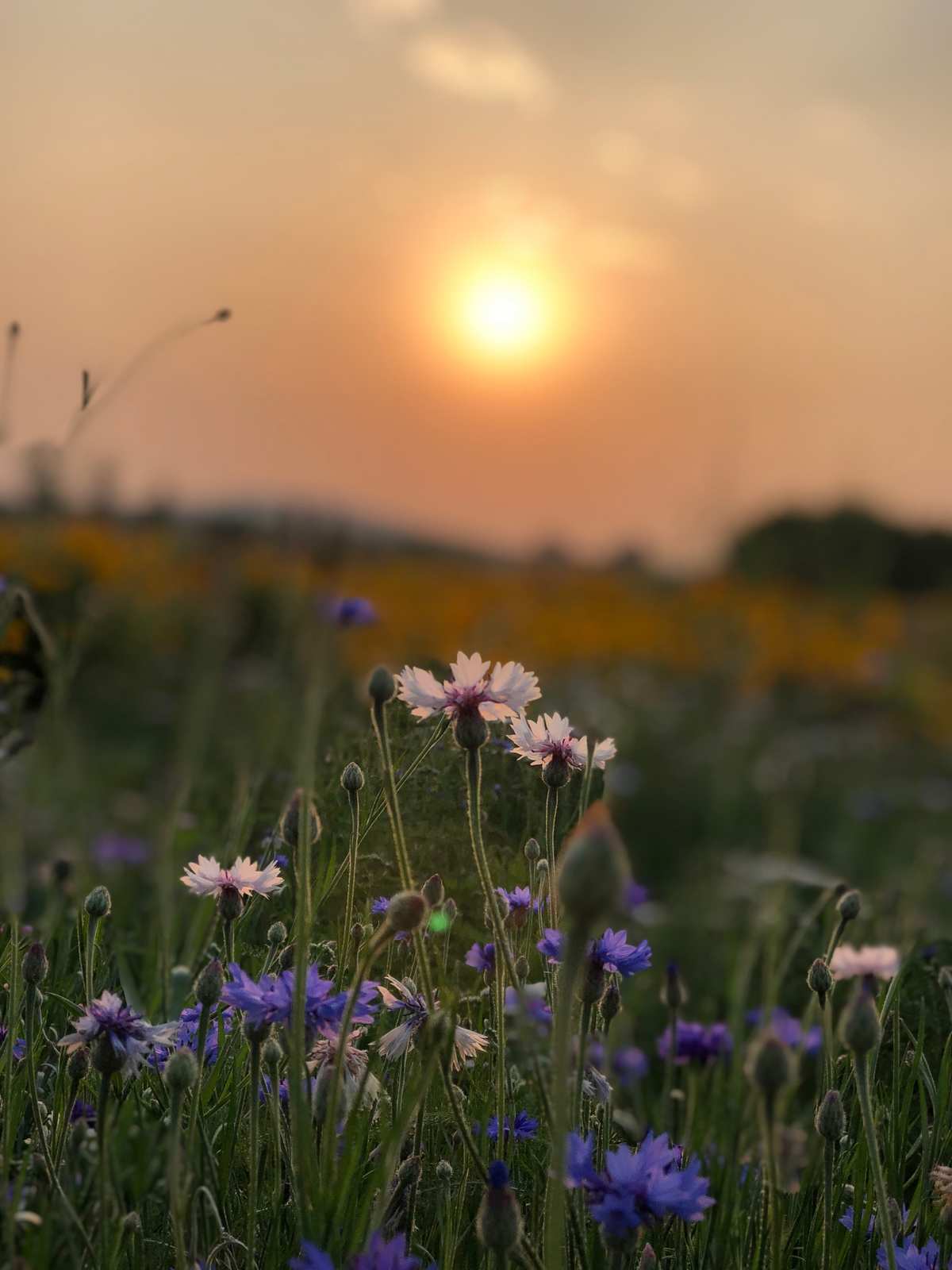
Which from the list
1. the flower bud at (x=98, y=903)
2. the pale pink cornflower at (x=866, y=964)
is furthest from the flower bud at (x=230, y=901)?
the pale pink cornflower at (x=866, y=964)

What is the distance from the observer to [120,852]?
348 cm

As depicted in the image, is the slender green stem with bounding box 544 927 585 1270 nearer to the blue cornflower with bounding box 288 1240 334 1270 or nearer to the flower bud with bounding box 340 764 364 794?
the blue cornflower with bounding box 288 1240 334 1270

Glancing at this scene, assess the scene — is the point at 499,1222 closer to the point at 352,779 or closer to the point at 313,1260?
the point at 313,1260

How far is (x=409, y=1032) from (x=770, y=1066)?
0.38 m

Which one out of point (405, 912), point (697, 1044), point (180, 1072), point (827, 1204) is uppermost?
point (405, 912)

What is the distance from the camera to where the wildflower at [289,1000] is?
956mm

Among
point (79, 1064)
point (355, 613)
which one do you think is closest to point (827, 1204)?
point (79, 1064)

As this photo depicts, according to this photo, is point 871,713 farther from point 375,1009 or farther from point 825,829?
point 375,1009

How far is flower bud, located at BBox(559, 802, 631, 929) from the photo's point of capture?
0.68 m

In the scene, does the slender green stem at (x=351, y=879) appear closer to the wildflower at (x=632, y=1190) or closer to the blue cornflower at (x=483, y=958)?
the blue cornflower at (x=483, y=958)

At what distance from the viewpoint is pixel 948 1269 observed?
1.03 m

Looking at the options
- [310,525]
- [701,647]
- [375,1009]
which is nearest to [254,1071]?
[375,1009]

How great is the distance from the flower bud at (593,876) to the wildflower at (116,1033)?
0.43 metres

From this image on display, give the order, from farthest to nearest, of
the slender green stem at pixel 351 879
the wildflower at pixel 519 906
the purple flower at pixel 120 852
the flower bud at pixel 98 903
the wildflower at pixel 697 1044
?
the purple flower at pixel 120 852, the wildflower at pixel 697 1044, the wildflower at pixel 519 906, the flower bud at pixel 98 903, the slender green stem at pixel 351 879
